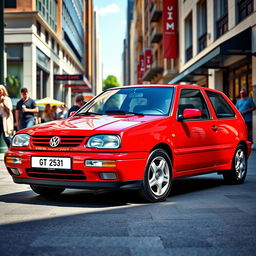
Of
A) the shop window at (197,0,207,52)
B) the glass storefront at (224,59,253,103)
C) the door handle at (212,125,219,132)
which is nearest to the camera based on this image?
the door handle at (212,125,219,132)

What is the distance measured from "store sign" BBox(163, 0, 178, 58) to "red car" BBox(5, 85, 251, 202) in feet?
71.4

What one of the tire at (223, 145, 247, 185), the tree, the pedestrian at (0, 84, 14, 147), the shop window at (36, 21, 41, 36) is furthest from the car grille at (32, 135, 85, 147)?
the tree

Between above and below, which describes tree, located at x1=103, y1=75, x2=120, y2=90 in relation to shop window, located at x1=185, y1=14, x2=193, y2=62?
above

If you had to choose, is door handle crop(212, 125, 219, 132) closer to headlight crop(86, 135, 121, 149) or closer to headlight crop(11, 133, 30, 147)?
headlight crop(86, 135, 121, 149)

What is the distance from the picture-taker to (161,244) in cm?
373

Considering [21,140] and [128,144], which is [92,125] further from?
[21,140]

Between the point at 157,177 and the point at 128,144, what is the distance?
691mm

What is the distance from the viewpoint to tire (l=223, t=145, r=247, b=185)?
25.2ft

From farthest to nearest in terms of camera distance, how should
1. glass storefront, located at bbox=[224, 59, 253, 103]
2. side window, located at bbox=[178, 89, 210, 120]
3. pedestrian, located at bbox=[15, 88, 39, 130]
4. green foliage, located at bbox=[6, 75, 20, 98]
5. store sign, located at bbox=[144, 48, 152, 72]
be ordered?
1. store sign, located at bbox=[144, 48, 152, 72]
2. green foliage, located at bbox=[6, 75, 20, 98]
3. glass storefront, located at bbox=[224, 59, 253, 103]
4. pedestrian, located at bbox=[15, 88, 39, 130]
5. side window, located at bbox=[178, 89, 210, 120]

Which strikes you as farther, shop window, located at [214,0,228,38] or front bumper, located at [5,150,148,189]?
shop window, located at [214,0,228,38]

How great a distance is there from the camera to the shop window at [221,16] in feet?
62.6

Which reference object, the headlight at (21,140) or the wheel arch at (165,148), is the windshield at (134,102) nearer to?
the wheel arch at (165,148)

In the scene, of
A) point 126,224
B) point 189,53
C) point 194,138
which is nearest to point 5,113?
point 194,138

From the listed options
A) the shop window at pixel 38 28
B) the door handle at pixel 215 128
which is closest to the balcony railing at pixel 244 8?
the door handle at pixel 215 128
